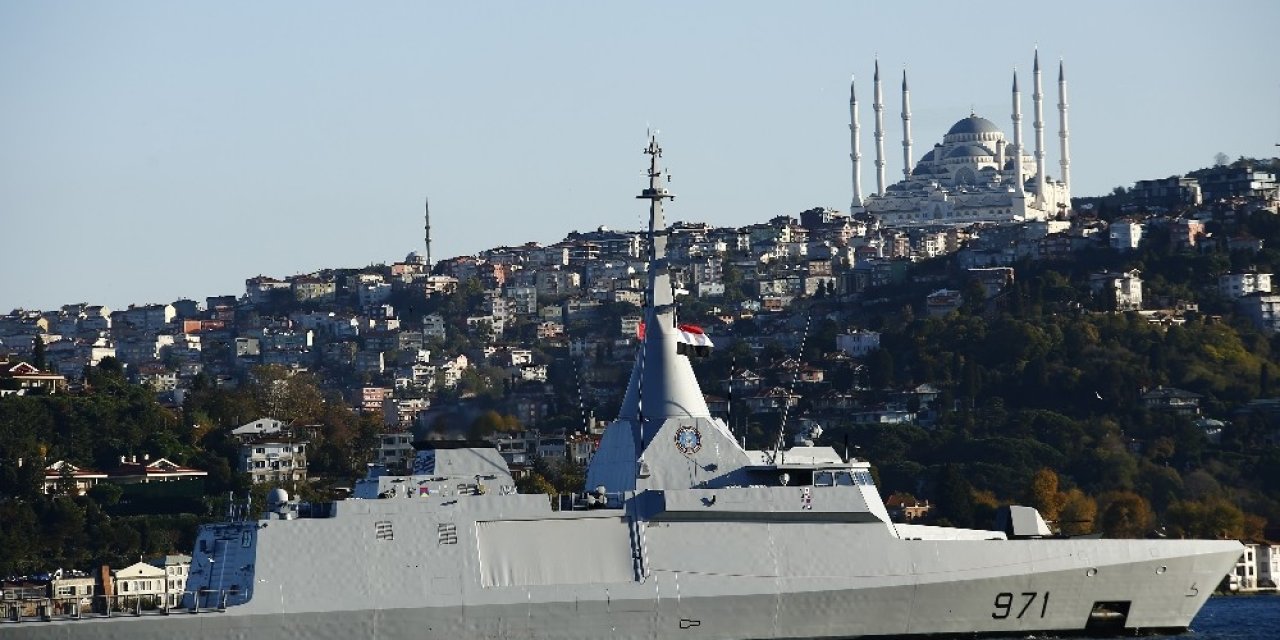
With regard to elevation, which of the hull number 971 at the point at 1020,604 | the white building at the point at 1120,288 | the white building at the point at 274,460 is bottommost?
the hull number 971 at the point at 1020,604

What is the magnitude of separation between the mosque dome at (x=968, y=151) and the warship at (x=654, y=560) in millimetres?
152259

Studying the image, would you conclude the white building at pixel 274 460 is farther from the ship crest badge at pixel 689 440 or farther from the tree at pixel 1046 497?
the ship crest badge at pixel 689 440

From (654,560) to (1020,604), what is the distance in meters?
6.22

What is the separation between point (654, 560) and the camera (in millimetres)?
37812

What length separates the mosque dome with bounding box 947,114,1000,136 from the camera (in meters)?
196

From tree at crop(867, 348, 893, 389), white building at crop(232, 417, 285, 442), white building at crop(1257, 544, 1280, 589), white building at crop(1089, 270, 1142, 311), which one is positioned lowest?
white building at crop(1257, 544, 1280, 589)

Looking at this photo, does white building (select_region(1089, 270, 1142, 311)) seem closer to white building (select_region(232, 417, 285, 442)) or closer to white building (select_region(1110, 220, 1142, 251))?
white building (select_region(1110, 220, 1142, 251))

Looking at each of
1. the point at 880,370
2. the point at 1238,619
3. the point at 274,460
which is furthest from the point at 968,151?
the point at 1238,619

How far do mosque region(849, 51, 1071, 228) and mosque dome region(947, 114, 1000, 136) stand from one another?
0.21 metres

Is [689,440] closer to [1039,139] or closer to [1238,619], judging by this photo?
[1238,619]

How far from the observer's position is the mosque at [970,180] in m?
182

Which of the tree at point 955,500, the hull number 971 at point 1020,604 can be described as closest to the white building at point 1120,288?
the tree at point 955,500

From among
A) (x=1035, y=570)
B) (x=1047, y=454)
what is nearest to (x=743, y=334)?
(x=1047, y=454)

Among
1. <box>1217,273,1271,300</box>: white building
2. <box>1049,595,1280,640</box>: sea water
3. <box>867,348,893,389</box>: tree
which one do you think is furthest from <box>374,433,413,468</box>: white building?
<box>1217,273,1271,300</box>: white building
